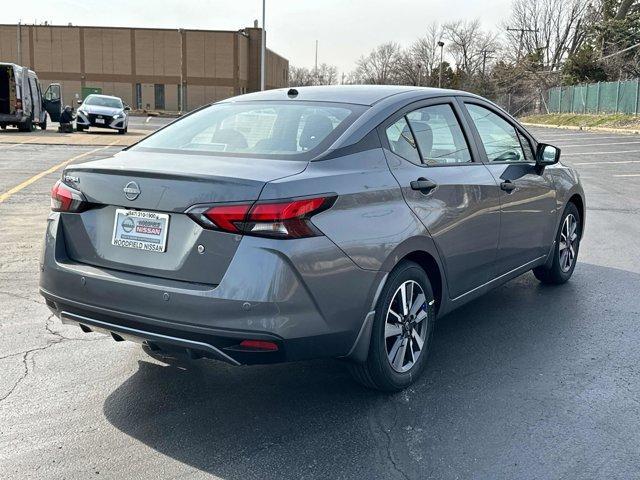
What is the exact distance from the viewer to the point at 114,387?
398 cm

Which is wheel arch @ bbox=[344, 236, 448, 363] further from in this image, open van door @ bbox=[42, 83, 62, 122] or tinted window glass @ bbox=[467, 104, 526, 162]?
open van door @ bbox=[42, 83, 62, 122]

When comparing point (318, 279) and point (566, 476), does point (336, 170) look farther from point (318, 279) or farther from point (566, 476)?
point (566, 476)

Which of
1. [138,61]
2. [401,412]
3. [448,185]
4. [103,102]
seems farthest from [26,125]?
[138,61]

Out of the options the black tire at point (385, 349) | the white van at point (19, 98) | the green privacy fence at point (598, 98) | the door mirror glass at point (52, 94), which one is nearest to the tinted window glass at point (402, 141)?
the black tire at point (385, 349)

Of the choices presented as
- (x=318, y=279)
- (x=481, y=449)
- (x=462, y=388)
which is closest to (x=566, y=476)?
(x=481, y=449)

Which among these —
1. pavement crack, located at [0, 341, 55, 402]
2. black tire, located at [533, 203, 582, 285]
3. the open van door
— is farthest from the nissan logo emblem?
the open van door

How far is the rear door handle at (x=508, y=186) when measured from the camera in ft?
15.8

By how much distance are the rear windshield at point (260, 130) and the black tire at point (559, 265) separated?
2.78 metres

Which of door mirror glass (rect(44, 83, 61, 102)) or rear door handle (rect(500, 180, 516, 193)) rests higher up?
door mirror glass (rect(44, 83, 61, 102))

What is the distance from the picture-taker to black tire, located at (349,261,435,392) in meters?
3.64

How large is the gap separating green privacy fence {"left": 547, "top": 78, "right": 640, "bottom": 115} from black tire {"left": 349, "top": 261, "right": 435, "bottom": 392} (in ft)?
131

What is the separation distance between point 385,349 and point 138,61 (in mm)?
67285

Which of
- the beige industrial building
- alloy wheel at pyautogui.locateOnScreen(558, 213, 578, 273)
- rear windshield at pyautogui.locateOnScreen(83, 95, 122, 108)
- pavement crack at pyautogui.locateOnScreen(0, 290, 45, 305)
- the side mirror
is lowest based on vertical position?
pavement crack at pyautogui.locateOnScreen(0, 290, 45, 305)

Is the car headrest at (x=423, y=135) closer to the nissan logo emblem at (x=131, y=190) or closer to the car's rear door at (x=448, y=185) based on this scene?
the car's rear door at (x=448, y=185)
